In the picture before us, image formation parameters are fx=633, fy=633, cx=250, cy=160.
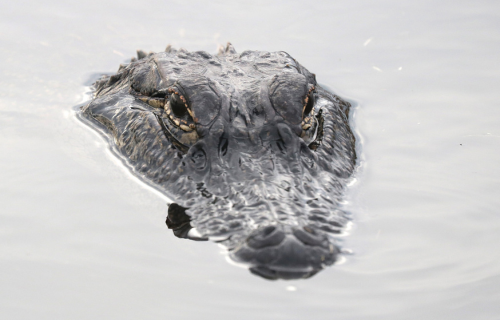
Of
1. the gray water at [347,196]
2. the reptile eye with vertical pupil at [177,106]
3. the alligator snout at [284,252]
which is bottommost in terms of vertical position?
the gray water at [347,196]

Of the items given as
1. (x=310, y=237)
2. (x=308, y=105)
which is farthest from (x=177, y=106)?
(x=310, y=237)

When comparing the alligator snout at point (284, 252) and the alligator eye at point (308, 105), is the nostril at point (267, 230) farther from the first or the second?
the alligator eye at point (308, 105)

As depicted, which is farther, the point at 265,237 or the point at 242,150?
the point at 242,150

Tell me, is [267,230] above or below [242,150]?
above

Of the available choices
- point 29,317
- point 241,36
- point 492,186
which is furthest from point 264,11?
point 29,317

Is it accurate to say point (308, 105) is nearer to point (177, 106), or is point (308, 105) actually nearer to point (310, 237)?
point (177, 106)

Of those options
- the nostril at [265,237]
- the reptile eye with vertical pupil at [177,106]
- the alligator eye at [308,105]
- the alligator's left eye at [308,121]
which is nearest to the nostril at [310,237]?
the nostril at [265,237]
